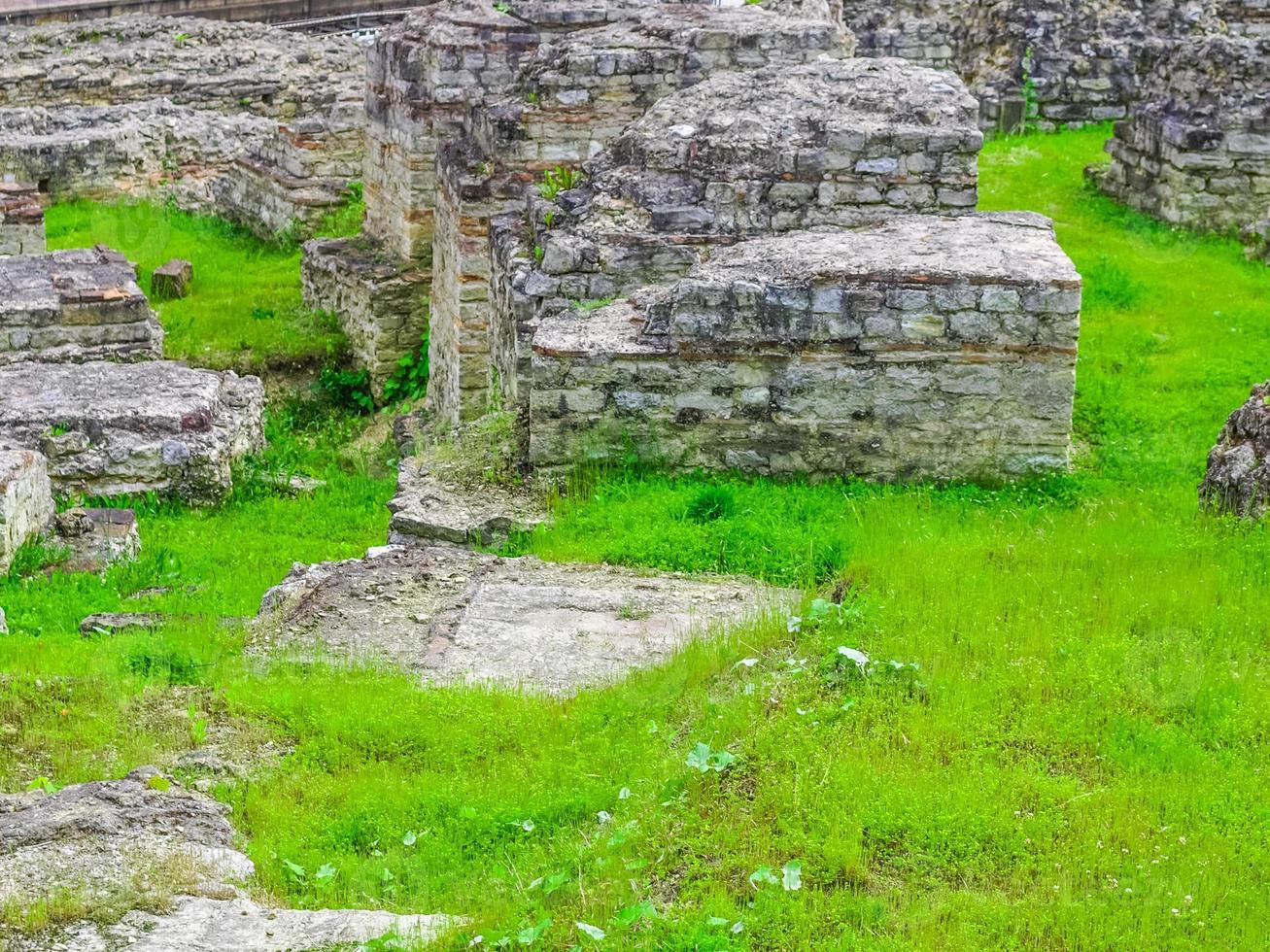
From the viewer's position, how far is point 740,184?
8812 mm

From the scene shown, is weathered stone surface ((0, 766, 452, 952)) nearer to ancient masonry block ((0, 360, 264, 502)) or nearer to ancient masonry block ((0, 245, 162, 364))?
ancient masonry block ((0, 360, 264, 502))

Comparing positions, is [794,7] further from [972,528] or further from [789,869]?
[789,869]

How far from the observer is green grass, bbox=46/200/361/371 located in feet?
43.1

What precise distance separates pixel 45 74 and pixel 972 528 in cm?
1677

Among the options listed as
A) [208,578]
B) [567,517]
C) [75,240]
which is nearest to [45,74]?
[75,240]

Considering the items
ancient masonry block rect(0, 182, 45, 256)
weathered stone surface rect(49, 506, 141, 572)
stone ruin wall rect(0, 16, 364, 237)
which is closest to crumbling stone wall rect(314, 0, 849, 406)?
weathered stone surface rect(49, 506, 141, 572)

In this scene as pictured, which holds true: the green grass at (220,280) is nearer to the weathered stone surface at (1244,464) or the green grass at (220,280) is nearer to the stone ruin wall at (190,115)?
the stone ruin wall at (190,115)

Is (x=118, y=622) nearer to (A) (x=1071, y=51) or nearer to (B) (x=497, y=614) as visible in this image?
(B) (x=497, y=614)

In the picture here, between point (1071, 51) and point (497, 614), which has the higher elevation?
point (1071, 51)

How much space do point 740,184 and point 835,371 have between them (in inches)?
67.4

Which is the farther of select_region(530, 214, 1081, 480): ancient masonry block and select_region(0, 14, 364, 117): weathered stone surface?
select_region(0, 14, 364, 117): weathered stone surface

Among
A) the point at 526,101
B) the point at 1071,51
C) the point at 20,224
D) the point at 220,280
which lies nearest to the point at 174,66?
the point at 220,280

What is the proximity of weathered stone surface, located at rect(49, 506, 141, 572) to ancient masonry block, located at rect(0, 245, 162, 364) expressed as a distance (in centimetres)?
280

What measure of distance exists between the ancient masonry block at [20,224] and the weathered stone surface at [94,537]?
6198mm
